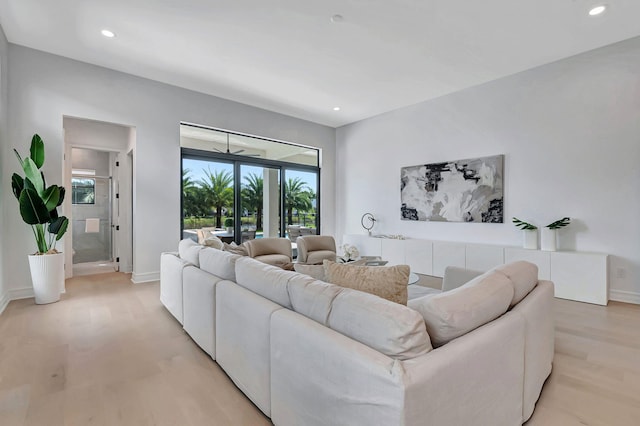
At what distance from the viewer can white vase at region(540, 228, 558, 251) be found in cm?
402

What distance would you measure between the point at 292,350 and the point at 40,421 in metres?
1.51

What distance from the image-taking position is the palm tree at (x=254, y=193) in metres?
6.12

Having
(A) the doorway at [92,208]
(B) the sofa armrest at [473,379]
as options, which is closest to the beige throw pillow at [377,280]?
(B) the sofa armrest at [473,379]

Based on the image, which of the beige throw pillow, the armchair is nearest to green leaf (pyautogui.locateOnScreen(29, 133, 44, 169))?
the armchair

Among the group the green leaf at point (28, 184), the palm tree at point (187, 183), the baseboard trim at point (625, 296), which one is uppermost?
the palm tree at point (187, 183)

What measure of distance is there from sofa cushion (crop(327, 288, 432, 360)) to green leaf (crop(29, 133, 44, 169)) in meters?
4.21

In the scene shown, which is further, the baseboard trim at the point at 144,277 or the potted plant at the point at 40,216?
the baseboard trim at the point at 144,277

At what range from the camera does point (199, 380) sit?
2072 mm

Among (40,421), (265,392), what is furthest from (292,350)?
(40,421)

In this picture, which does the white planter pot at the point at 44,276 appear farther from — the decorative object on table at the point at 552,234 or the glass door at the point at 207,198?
the decorative object on table at the point at 552,234

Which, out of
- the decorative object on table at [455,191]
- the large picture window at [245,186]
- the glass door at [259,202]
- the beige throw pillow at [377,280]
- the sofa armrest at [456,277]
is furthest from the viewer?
the glass door at [259,202]

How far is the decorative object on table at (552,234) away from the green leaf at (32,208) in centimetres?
624

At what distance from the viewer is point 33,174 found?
A: 3473 mm

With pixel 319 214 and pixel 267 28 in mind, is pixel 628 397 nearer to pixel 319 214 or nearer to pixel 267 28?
pixel 267 28
